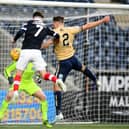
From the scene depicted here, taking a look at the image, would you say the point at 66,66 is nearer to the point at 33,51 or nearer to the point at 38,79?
the point at 38,79

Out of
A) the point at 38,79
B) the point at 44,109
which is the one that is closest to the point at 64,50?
the point at 38,79

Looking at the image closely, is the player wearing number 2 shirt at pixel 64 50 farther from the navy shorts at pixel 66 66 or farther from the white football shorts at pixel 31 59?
the white football shorts at pixel 31 59

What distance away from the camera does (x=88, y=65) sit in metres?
12.5

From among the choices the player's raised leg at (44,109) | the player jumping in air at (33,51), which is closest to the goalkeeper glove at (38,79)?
the player's raised leg at (44,109)

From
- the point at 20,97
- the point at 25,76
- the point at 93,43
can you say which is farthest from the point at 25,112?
the point at 93,43

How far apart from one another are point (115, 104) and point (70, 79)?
1.07 meters

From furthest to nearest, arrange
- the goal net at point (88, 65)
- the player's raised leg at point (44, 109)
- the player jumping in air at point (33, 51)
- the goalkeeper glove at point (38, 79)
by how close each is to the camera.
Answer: the goal net at point (88, 65)
the goalkeeper glove at point (38, 79)
the player's raised leg at point (44, 109)
the player jumping in air at point (33, 51)

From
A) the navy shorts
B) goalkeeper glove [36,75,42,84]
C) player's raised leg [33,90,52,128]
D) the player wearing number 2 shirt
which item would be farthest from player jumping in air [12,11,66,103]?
goalkeeper glove [36,75,42,84]

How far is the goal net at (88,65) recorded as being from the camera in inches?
461

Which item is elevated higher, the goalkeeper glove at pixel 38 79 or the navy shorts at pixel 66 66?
the navy shorts at pixel 66 66

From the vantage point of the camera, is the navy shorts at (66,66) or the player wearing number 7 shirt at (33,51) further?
the navy shorts at (66,66)

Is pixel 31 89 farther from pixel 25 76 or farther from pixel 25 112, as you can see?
pixel 25 112

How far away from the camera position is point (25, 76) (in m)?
10.7

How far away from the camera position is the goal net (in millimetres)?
11719
